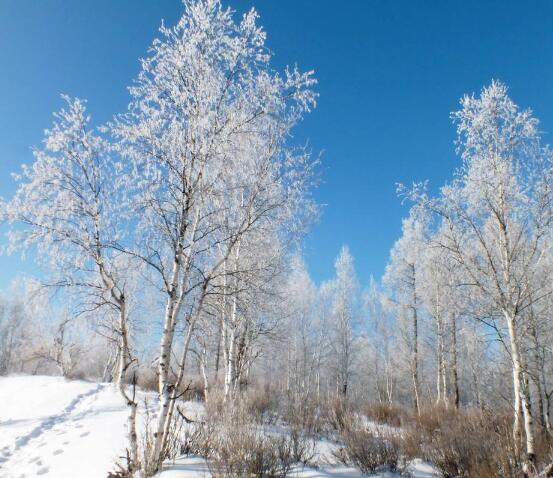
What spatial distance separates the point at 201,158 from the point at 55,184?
2.24 metres

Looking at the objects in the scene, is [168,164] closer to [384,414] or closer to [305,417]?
[305,417]

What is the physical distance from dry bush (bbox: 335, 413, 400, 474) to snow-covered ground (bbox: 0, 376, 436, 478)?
221mm

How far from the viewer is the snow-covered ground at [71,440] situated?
505 cm

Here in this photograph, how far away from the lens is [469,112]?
8.03 m

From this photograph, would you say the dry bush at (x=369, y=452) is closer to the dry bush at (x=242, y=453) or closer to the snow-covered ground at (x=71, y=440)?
the snow-covered ground at (x=71, y=440)

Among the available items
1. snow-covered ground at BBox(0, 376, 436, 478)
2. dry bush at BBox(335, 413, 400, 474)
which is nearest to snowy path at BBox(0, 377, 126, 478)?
snow-covered ground at BBox(0, 376, 436, 478)

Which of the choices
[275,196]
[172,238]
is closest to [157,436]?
[172,238]

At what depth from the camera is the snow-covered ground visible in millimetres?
5048

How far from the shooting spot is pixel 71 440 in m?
6.62

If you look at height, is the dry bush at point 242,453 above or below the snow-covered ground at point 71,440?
above

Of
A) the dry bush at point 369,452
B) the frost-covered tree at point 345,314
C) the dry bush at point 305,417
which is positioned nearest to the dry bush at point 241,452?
the dry bush at point 369,452

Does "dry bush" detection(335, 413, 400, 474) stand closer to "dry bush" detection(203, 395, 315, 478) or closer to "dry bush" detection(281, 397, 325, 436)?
"dry bush" detection(281, 397, 325, 436)

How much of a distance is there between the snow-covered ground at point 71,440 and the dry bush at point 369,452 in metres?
0.22

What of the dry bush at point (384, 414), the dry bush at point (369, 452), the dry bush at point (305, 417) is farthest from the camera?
the dry bush at point (384, 414)
